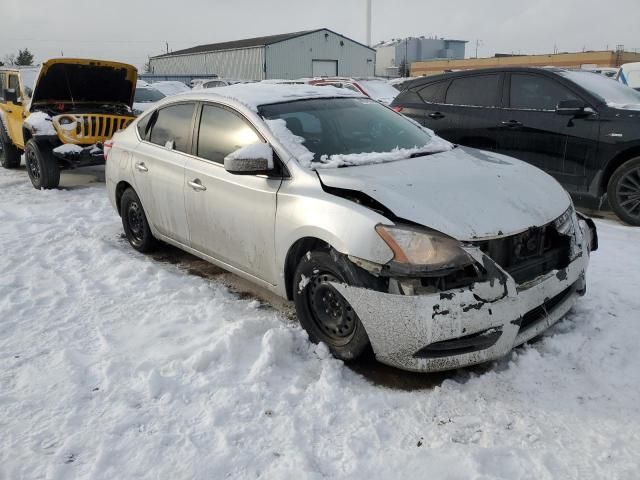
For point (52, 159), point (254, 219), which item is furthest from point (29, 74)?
point (254, 219)

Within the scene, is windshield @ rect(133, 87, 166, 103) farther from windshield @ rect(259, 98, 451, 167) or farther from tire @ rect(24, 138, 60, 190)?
windshield @ rect(259, 98, 451, 167)

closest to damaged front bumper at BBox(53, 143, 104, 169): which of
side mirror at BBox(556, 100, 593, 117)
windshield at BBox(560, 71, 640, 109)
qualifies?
side mirror at BBox(556, 100, 593, 117)

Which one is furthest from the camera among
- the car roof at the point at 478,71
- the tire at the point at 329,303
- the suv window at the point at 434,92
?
the suv window at the point at 434,92

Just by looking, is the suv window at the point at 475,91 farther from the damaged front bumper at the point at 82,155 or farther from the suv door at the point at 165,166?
the damaged front bumper at the point at 82,155

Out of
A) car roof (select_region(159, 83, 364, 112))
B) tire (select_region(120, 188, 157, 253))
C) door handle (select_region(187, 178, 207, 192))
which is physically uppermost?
car roof (select_region(159, 83, 364, 112))

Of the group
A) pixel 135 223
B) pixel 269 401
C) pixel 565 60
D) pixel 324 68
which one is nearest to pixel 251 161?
pixel 269 401

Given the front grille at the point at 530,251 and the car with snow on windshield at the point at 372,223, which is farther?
the front grille at the point at 530,251

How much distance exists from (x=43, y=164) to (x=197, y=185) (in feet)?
17.1

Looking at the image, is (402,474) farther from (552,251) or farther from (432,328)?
(552,251)

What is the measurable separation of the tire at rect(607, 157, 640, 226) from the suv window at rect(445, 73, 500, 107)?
1.71 m

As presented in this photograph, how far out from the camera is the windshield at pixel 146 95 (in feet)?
49.5

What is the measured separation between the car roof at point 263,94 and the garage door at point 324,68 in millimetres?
38020

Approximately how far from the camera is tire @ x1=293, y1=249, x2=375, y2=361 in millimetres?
2988

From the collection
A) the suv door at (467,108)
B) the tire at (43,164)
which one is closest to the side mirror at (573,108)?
the suv door at (467,108)
